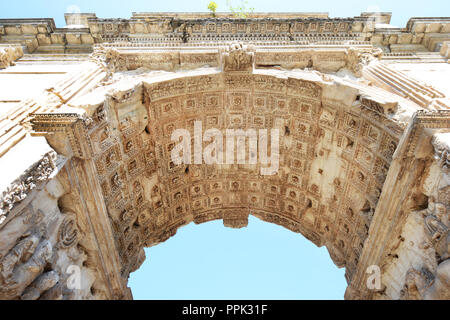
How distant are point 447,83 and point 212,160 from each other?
6.32 m

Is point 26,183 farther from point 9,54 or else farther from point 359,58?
point 359,58

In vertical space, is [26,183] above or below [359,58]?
below

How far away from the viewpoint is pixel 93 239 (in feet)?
21.5

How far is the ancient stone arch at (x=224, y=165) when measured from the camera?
17.1 ft

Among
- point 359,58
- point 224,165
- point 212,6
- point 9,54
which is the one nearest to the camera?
point 359,58

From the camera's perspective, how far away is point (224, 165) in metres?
9.65

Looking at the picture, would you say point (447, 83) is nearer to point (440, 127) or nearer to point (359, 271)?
point (440, 127)

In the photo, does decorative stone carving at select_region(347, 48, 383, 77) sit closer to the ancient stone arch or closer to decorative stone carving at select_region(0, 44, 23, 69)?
the ancient stone arch

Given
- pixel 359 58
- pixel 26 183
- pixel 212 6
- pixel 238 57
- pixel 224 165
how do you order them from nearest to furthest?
pixel 26 183, pixel 238 57, pixel 359 58, pixel 224 165, pixel 212 6

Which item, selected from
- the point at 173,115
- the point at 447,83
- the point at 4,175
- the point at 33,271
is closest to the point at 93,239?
the point at 33,271

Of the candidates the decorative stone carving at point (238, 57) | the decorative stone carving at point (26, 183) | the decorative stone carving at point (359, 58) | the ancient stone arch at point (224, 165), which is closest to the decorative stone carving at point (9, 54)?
the ancient stone arch at point (224, 165)

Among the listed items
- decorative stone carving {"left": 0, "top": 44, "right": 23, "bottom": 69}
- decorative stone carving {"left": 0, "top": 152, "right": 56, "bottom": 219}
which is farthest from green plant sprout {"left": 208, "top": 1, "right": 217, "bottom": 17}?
decorative stone carving {"left": 0, "top": 152, "right": 56, "bottom": 219}

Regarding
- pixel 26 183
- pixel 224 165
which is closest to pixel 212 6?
pixel 224 165

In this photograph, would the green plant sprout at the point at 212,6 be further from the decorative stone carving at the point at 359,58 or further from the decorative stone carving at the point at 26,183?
the decorative stone carving at the point at 26,183
